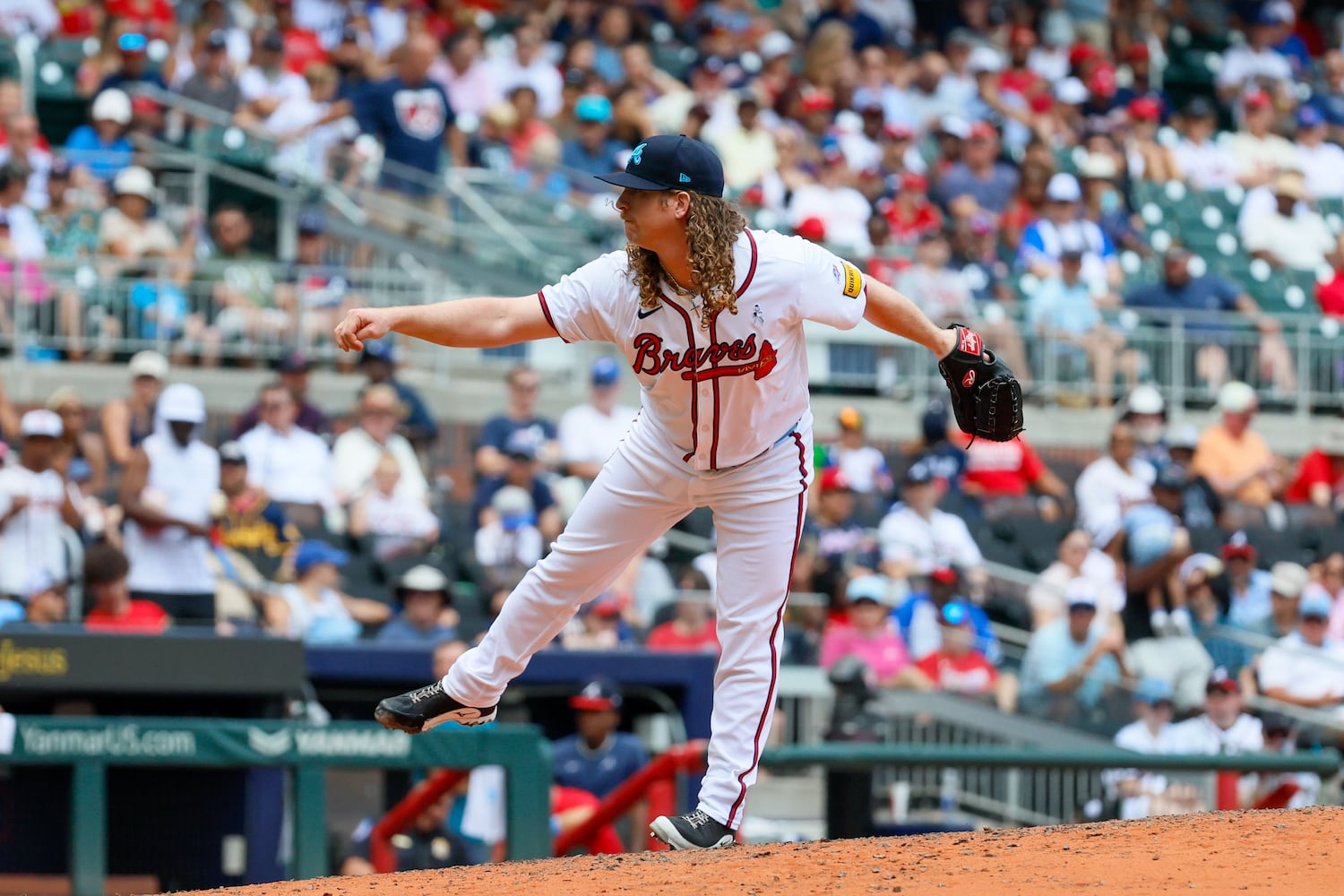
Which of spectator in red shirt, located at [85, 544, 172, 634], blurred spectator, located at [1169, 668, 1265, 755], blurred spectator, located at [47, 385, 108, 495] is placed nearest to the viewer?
spectator in red shirt, located at [85, 544, 172, 634]

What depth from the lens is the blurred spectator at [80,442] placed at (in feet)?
33.3

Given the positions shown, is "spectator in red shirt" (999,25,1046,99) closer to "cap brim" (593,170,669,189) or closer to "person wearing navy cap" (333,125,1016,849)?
"person wearing navy cap" (333,125,1016,849)

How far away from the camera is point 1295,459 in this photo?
14.1m

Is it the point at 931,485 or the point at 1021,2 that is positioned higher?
the point at 1021,2

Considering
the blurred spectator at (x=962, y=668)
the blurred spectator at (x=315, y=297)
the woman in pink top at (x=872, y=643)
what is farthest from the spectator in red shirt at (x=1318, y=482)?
the blurred spectator at (x=315, y=297)

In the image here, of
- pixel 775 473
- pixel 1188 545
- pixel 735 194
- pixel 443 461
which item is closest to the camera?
pixel 775 473

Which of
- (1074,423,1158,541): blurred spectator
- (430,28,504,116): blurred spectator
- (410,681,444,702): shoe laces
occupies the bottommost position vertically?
(410,681,444,702): shoe laces

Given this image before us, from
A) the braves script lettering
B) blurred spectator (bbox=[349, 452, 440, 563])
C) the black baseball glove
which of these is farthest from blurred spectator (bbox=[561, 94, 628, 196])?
the braves script lettering

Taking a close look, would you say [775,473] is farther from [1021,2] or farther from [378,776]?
[1021,2]

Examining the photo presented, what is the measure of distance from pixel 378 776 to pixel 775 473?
11.2 feet

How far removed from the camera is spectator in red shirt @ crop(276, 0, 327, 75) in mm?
14227

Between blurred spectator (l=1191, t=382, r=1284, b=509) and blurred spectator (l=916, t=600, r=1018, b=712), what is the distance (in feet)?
10.2

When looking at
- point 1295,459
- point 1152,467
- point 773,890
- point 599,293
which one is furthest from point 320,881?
point 1295,459

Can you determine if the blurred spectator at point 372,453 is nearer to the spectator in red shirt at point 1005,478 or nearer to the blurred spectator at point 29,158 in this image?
the blurred spectator at point 29,158
